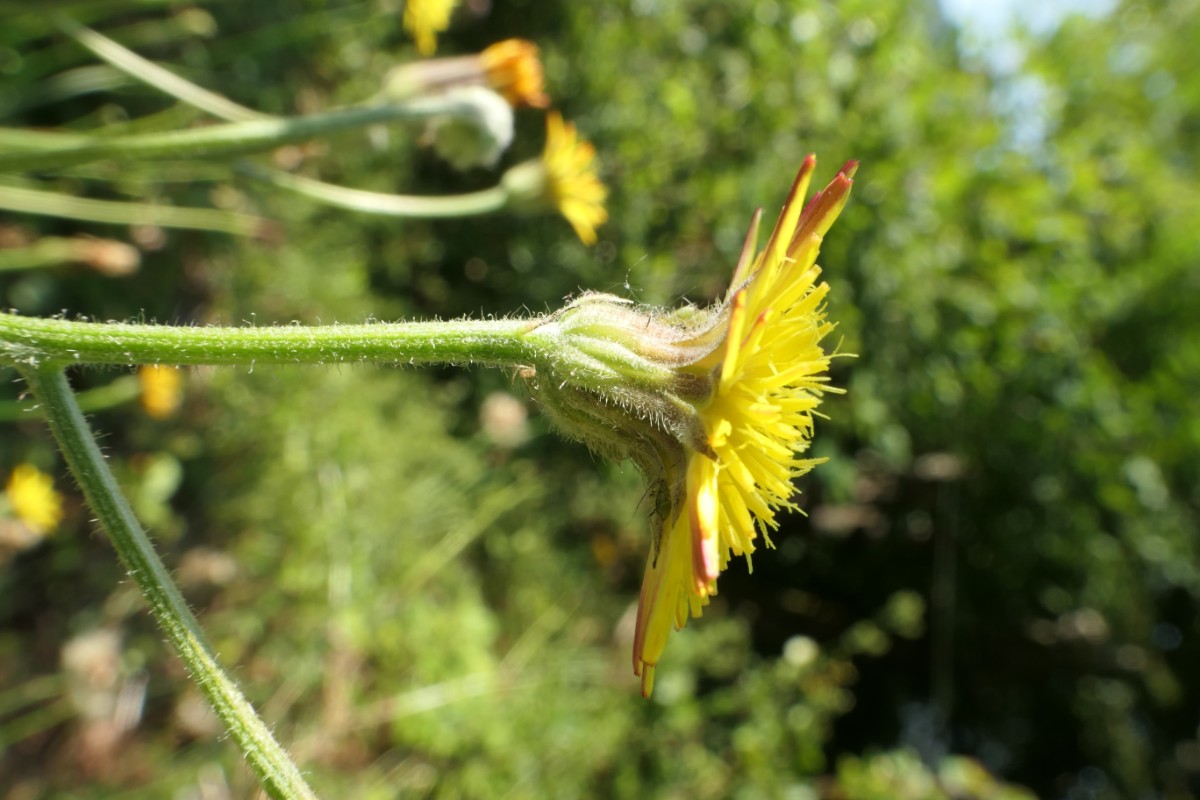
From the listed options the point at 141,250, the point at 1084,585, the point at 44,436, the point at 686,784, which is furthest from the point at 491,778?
the point at 1084,585

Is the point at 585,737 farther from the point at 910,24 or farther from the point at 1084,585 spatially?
the point at 910,24

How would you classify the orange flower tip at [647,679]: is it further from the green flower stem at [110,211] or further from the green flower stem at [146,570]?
the green flower stem at [110,211]

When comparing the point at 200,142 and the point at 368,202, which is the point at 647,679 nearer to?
the point at 200,142

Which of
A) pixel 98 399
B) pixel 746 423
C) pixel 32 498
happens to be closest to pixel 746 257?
pixel 746 423

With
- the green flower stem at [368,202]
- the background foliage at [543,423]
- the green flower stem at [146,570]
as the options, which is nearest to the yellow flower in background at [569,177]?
the green flower stem at [368,202]

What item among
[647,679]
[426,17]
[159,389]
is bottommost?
[159,389]
